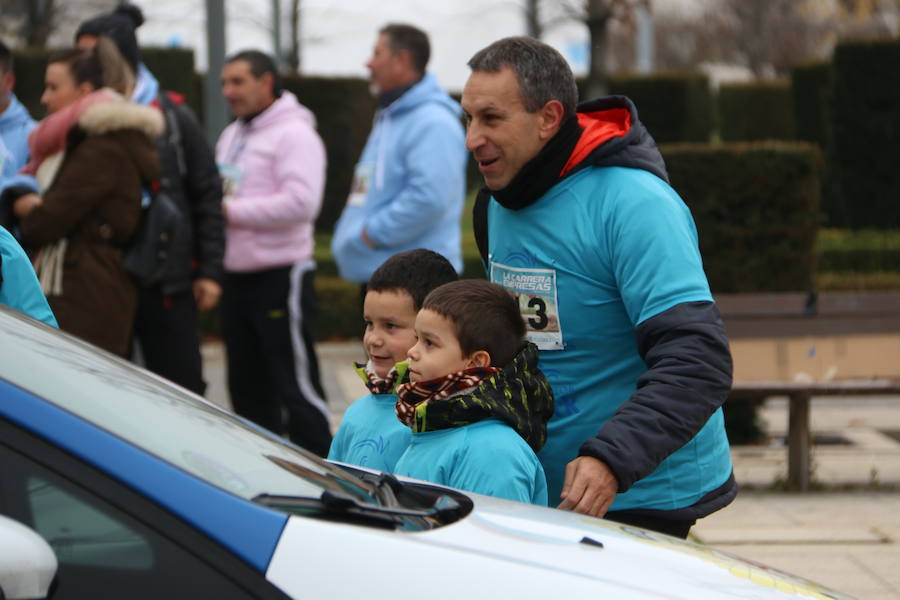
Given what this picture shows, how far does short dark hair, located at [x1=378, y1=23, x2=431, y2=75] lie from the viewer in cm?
636

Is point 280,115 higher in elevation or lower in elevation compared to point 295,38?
lower

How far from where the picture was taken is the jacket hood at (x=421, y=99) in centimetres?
634

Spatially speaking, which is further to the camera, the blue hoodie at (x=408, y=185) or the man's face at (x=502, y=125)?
the blue hoodie at (x=408, y=185)

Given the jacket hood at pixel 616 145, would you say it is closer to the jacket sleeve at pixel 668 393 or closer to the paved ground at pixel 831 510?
the jacket sleeve at pixel 668 393

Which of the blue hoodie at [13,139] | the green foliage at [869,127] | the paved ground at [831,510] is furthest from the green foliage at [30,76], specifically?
the blue hoodie at [13,139]

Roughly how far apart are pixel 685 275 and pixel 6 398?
1489 millimetres

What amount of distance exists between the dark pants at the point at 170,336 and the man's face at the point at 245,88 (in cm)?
112

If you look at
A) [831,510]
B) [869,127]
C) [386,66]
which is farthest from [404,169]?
[869,127]

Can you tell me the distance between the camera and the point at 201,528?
1918 mm

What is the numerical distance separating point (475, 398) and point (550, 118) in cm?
64

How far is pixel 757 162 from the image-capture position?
26.4 ft

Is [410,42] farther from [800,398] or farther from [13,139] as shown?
[800,398]

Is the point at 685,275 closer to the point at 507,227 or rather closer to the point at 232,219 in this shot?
the point at 507,227

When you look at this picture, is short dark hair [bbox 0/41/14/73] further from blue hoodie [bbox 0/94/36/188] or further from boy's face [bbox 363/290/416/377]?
boy's face [bbox 363/290/416/377]
